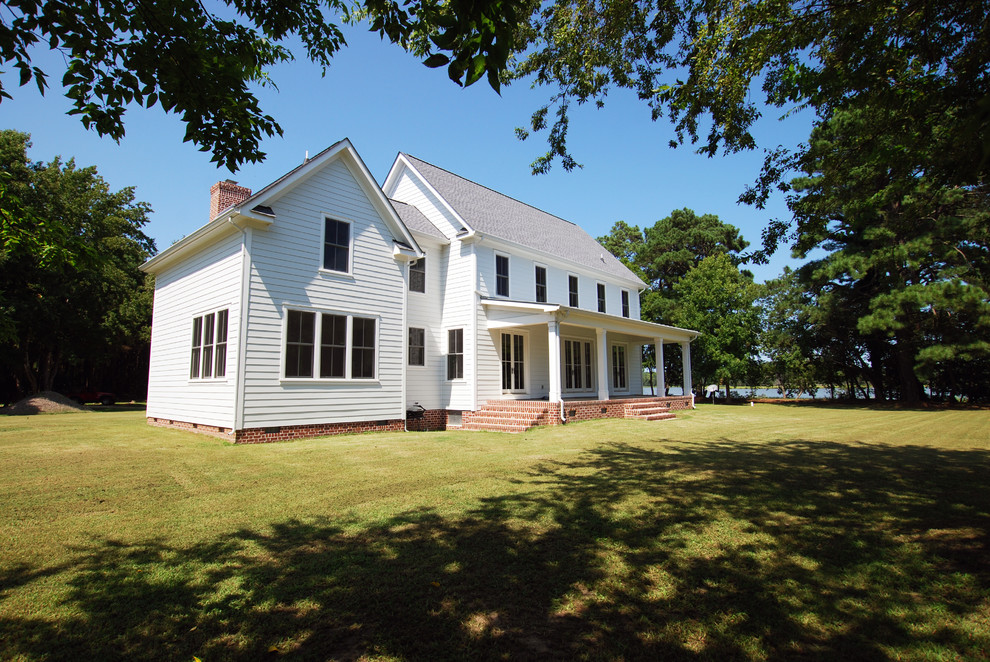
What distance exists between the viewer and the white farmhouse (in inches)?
440

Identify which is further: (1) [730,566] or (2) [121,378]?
(2) [121,378]

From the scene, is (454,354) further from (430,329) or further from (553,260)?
(553,260)

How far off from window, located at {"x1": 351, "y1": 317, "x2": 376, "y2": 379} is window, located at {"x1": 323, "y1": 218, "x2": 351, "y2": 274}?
146cm

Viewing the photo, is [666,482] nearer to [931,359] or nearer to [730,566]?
[730,566]

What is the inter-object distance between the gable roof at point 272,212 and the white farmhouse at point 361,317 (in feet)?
0.13

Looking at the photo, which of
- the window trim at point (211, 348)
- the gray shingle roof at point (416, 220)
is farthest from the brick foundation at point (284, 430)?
the gray shingle roof at point (416, 220)

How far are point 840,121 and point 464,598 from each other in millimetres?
8143

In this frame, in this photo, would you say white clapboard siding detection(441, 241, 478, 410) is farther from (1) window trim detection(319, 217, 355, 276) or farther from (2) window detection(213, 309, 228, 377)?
(2) window detection(213, 309, 228, 377)

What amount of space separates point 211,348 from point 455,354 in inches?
279

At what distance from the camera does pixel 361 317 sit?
1288 cm

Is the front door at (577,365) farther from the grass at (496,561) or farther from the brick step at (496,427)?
the grass at (496,561)

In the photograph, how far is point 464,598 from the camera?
3104 mm

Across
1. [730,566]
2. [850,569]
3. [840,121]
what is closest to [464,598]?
[730,566]

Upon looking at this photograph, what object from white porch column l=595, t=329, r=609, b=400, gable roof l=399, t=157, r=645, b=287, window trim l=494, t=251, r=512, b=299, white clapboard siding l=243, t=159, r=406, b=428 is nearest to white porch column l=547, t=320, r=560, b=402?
white porch column l=595, t=329, r=609, b=400
